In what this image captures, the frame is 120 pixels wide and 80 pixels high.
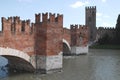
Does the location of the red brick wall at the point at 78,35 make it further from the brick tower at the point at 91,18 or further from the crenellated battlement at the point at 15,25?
the brick tower at the point at 91,18

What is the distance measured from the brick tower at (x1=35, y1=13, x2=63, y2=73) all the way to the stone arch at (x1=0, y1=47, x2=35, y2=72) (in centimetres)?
77

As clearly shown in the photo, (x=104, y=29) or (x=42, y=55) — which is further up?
(x=104, y=29)

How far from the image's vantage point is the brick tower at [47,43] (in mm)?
18797

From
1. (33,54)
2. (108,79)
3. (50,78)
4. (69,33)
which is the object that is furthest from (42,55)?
(69,33)

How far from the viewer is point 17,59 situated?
18.3 m

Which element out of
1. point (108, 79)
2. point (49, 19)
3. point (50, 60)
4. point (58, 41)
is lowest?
point (108, 79)

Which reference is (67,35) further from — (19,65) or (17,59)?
(17,59)

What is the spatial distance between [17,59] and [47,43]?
2370 millimetres

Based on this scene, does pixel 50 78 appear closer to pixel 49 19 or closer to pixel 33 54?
pixel 33 54

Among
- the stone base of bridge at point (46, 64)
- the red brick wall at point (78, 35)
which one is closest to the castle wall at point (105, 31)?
the red brick wall at point (78, 35)

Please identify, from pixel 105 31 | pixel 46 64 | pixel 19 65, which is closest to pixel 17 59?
pixel 19 65

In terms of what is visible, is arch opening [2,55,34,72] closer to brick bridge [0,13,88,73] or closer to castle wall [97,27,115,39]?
brick bridge [0,13,88,73]

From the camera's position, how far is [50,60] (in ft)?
62.0

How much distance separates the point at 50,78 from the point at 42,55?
205 centimetres
